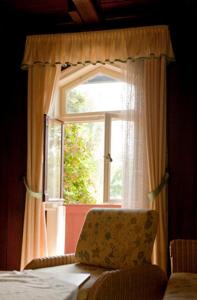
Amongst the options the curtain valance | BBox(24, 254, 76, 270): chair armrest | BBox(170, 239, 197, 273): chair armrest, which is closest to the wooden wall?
the curtain valance

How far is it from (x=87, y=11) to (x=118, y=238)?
209 cm

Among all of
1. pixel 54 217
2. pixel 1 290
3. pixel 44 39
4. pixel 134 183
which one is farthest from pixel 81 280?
pixel 44 39

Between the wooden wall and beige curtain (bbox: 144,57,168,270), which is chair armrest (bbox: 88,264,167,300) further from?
the wooden wall

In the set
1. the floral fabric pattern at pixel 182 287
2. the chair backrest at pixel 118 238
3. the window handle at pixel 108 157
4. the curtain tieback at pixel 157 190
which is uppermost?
the window handle at pixel 108 157

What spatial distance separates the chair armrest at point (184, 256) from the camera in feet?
9.45

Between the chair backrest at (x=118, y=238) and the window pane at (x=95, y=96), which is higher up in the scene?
the window pane at (x=95, y=96)

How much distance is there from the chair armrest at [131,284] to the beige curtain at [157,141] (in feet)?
3.11

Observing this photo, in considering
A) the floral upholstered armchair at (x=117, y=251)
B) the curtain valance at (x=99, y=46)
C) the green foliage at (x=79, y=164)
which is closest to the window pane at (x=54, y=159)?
the green foliage at (x=79, y=164)

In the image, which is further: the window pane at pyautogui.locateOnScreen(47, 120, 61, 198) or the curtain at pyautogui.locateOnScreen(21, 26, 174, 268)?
the window pane at pyautogui.locateOnScreen(47, 120, 61, 198)

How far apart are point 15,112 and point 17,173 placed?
0.64 meters

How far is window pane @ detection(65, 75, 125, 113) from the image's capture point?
14.6ft

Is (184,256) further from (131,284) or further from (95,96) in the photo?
(95,96)

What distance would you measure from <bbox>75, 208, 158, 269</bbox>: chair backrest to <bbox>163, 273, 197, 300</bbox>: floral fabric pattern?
0.80 ft

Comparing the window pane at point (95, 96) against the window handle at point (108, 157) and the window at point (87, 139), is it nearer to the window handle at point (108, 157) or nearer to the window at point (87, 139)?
the window at point (87, 139)
